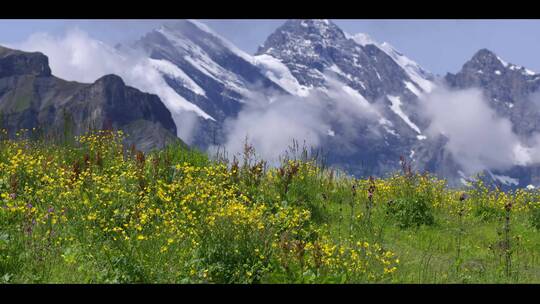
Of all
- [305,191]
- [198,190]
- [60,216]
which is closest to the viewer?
[60,216]

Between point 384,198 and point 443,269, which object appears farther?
point 384,198

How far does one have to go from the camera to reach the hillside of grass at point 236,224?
Result: 674cm

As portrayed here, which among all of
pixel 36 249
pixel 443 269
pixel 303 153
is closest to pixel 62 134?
pixel 303 153

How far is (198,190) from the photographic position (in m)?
9.51

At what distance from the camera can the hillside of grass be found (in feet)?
22.1

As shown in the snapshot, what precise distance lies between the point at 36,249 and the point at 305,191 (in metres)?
5.70

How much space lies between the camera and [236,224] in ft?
22.7

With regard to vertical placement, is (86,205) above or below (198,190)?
below

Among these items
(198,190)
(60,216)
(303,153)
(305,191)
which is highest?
(303,153)
